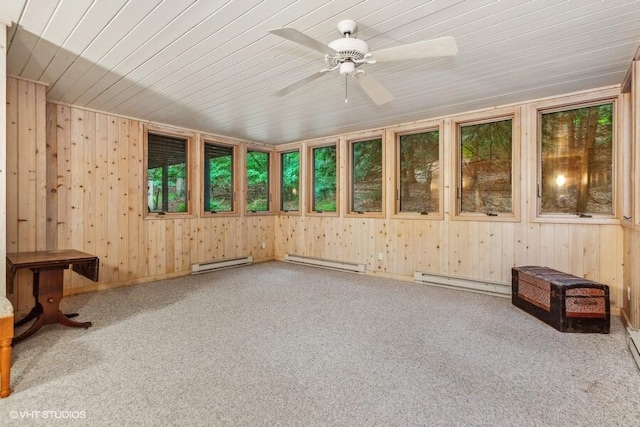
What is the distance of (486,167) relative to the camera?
433cm

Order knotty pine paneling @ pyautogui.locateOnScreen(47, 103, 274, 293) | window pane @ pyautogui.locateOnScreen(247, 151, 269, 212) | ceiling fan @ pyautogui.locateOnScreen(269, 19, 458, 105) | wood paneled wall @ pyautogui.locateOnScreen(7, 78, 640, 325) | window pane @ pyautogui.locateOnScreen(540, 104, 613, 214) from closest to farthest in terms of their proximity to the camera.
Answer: ceiling fan @ pyautogui.locateOnScreen(269, 19, 458, 105)
wood paneled wall @ pyautogui.locateOnScreen(7, 78, 640, 325)
window pane @ pyautogui.locateOnScreen(540, 104, 613, 214)
knotty pine paneling @ pyautogui.locateOnScreen(47, 103, 274, 293)
window pane @ pyautogui.locateOnScreen(247, 151, 269, 212)

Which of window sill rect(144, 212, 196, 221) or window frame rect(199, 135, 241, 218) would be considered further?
window frame rect(199, 135, 241, 218)

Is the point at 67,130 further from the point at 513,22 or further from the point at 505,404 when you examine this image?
the point at 505,404

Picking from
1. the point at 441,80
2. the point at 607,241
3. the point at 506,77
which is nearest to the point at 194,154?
the point at 441,80

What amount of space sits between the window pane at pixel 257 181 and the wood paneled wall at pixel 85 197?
1.24 metres

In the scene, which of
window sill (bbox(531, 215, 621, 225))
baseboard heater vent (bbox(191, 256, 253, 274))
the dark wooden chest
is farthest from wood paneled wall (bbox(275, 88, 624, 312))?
baseboard heater vent (bbox(191, 256, 253, 274))

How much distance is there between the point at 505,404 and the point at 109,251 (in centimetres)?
462

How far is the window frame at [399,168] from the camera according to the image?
4.55 m

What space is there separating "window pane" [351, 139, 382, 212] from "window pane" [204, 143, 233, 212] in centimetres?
223

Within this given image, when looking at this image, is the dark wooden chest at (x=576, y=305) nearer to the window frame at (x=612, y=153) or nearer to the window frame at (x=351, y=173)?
the window frame at (x=612, y=153)

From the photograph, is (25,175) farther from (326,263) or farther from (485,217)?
(485,217)

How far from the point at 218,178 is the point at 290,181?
4.74 feet

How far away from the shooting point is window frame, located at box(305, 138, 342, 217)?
18.8 feet

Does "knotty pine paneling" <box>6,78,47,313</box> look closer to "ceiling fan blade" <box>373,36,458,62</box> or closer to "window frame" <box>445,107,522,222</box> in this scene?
"ceiling fan blade" <box>373,36,458,62</box>
